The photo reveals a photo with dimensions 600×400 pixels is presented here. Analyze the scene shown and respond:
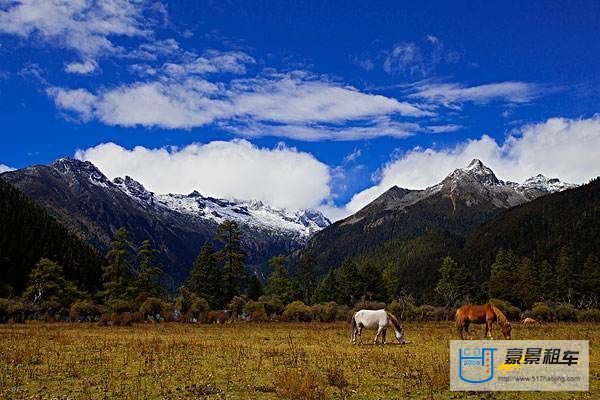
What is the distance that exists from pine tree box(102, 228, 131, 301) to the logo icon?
61556 millimetres

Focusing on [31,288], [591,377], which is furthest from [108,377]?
[31,288]

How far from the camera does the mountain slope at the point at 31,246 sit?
105938 millimetres

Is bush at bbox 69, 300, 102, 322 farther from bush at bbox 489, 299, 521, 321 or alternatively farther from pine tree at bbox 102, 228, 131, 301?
bush at bbox 489, 299, 521, 321

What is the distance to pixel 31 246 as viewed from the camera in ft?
382

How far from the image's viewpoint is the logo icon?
16.2m

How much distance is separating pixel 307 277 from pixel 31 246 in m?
66.1

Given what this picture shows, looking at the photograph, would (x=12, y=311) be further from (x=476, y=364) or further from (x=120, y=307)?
(x=476, y=364)

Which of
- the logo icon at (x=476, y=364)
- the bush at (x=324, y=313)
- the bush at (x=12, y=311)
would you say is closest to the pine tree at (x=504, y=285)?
the bush at (x=324, y=313)

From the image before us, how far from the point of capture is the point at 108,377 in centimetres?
1731

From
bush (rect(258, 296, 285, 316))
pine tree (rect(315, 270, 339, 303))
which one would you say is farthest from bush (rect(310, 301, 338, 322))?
pine tree (rect(315, 270, 339, 303))

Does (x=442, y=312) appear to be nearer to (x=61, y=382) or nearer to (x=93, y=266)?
(x=61, y=382)

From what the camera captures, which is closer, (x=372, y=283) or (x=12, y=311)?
(x=12, y=311)

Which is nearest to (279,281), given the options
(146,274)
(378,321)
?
(146,274)

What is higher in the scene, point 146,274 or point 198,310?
point 146,274
